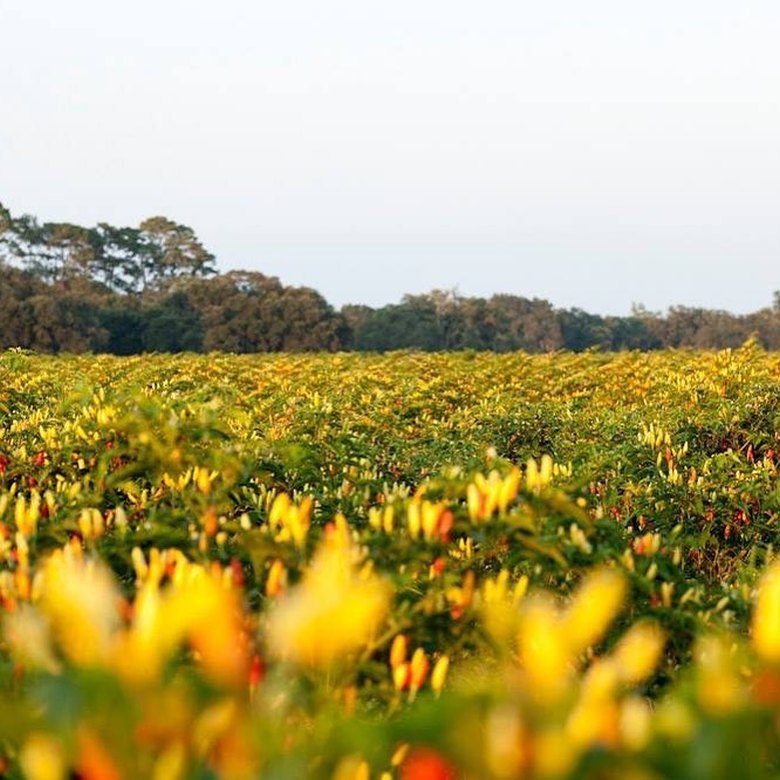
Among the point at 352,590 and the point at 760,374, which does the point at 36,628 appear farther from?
the point at 760,374

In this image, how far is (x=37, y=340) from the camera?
51.2 meters

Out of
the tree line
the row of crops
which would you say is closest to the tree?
the tree line

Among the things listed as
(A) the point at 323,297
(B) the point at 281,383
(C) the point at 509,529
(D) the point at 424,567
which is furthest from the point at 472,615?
(A) the point at 323,297

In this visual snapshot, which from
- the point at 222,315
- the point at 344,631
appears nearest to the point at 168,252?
the point at 222,315

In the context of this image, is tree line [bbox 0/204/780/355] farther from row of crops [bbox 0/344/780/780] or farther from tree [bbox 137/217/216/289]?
row of crops [bbox 0/344/780/780]

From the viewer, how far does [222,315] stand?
189 ft

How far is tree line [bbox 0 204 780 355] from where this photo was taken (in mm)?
53375

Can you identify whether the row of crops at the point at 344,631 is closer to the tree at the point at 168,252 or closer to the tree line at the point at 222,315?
the tree line at the point at 222,315

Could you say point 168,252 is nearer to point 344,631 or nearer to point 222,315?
point 222,315

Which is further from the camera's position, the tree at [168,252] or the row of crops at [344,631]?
the tree at [168,252]

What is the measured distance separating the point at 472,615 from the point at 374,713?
11.9 inches

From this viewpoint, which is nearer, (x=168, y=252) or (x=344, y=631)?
(x=344, y=631)

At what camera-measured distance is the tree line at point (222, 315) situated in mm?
53375

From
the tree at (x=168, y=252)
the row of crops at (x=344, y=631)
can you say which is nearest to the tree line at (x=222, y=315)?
the tree at (x=168, y=252)
